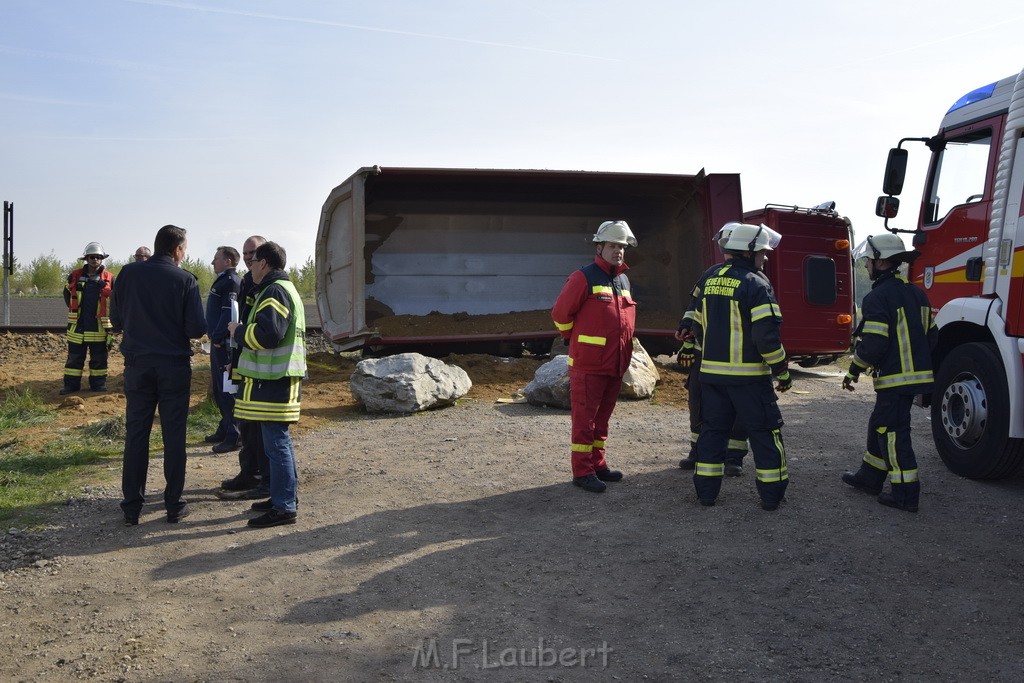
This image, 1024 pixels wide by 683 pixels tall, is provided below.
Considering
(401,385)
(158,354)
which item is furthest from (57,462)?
(401,385)

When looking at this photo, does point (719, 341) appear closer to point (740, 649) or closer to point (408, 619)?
point (740, 649)

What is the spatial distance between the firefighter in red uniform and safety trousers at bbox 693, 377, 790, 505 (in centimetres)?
65

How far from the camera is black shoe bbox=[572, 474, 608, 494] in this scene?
5.82 m

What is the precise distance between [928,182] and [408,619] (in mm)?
5306

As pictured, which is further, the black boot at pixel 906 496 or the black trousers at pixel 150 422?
the black boot at pixel 906 496

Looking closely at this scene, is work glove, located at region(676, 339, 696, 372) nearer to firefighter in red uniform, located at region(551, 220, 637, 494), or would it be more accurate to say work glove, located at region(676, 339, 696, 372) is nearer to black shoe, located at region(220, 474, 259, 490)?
firefighter in red uniform, located at region(551, 220, 637, 494)

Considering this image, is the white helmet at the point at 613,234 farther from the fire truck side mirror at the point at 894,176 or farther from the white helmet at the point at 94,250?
the white helmet at the point at 94,250

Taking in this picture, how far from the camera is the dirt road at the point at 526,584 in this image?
357 centimetres

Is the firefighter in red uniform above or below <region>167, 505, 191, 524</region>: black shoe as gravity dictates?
above

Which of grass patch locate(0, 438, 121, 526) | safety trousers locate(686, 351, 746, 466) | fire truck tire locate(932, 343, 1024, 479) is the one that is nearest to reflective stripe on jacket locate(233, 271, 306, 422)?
grass patch locate(0, 438, 121, 526)

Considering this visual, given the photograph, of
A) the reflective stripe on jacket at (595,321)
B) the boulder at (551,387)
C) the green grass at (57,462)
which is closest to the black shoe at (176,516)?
the green grass at (57,462)

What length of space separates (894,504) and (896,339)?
3.39 feet

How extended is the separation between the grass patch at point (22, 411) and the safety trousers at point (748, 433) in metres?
6.58

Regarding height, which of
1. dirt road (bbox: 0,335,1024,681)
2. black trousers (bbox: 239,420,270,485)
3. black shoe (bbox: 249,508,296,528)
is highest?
black trousers (bbox: 239,420,270,485)
